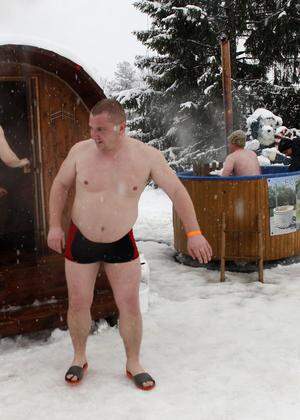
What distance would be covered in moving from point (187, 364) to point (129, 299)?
86 cm

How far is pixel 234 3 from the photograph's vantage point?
16.3 m

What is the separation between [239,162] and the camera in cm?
659

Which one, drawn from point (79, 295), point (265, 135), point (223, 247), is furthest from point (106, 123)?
point (265, 135)

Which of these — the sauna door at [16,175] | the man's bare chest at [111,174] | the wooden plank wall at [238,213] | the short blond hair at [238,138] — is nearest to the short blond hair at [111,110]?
the man's bare chest at [111,174]

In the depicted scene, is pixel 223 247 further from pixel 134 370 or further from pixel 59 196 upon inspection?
pixel 59 196

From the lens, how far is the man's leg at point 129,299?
3.29 metres

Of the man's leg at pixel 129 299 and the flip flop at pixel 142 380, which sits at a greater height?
the man's leg at pixel 129 299

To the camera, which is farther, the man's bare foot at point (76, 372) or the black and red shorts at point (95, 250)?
the man's bare foot at point (76, 372)

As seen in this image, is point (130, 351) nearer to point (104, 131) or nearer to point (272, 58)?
point (104, 131)

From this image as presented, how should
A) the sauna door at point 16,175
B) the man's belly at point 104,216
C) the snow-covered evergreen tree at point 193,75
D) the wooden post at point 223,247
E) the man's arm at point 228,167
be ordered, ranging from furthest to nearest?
the snow-covered evergreen tree at point 193,75 < the sauna door at point 16,175 < the man's arm at point 228,167 < the wooden post at point 223,247 < the man's belly at point 104,216

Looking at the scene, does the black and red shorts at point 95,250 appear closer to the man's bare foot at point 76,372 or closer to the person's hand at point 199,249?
the person's hand at point 199,249

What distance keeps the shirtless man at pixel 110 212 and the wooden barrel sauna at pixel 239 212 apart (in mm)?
3139

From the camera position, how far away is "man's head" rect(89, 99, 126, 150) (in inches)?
120

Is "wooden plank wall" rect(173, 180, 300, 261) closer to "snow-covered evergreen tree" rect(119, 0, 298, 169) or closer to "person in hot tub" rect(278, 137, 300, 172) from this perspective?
"person in hot tub" rect(278, 137, 300, 172)
